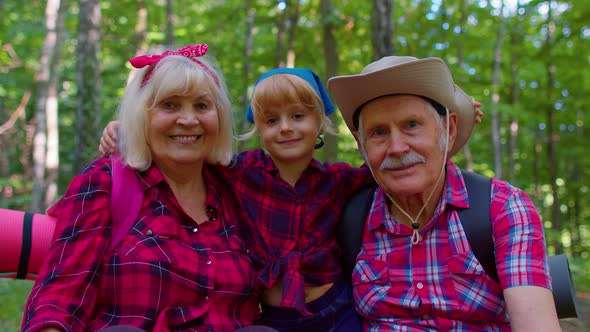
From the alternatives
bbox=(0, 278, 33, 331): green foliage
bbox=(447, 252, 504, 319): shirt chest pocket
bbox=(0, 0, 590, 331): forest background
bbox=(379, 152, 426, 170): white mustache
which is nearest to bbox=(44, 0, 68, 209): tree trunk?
bbox=(0, 0, 590, 331): forest background

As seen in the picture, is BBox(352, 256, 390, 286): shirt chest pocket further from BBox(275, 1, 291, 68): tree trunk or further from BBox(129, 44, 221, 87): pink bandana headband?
BBox(275, 1, 291, 68): tree trunk

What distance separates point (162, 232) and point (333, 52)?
631 centimetres

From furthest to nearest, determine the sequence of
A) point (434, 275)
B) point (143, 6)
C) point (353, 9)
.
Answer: point (143, 6) → point (353, 9) → point (434, 275)

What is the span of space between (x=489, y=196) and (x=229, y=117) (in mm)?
1493

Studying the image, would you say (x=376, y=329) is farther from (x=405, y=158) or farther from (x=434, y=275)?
(x=405, y=158)

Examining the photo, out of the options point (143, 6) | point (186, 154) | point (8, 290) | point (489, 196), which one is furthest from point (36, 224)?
point (143, 6)

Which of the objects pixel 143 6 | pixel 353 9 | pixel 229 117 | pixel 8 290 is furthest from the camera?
pixel 143 6

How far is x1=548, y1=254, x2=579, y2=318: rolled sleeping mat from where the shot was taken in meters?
2.55

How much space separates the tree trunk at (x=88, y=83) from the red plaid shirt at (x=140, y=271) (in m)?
5.41

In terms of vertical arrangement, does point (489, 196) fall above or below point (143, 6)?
below

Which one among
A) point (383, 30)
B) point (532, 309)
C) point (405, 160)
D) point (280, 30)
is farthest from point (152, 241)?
point (280, 30)

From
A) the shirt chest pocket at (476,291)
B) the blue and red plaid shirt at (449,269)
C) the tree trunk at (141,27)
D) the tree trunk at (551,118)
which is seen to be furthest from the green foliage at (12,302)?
the tree trunk at (551,118)

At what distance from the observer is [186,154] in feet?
8.21

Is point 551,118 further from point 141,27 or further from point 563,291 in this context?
point 563,291
